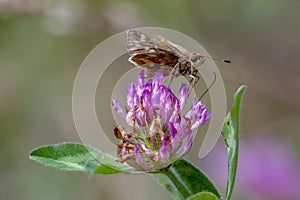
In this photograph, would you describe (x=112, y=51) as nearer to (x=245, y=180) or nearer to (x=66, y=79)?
(x=66, y=79)

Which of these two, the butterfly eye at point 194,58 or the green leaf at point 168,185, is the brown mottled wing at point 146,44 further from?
the green leaf at point 168,185

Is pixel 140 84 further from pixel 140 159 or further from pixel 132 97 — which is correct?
pixel 140 159

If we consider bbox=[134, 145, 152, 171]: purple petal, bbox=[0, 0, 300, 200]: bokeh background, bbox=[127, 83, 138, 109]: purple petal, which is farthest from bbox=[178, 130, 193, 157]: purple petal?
bbox=[0, 0, 300, 200]: bokeh background

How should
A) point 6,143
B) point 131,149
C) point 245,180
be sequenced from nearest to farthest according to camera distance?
point 131,149
point 245,180
point 6,143

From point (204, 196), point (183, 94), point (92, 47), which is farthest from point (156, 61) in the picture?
point (92, 47)

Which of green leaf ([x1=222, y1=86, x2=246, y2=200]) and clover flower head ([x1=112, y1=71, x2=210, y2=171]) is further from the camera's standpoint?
clover flower head ([x1=112, y1=71, x2=210, y2=171])

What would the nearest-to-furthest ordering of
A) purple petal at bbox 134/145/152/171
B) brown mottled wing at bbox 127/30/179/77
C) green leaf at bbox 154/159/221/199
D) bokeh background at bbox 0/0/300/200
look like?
purple petal at bbox 134/145/152/171
green leaf at bbox 154/159/221/199
brown mottled wing at bbox 127/30/179/77
bokeh background at bbox 0/0/300/200

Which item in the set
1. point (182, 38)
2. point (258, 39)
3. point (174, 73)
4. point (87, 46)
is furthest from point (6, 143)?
point (174, 73)

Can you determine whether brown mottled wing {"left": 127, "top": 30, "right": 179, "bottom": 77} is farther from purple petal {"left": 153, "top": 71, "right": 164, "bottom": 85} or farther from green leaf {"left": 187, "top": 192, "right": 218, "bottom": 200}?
green leaf {"left": 187, "top": 192, "right": 218, "bottom": 200}
